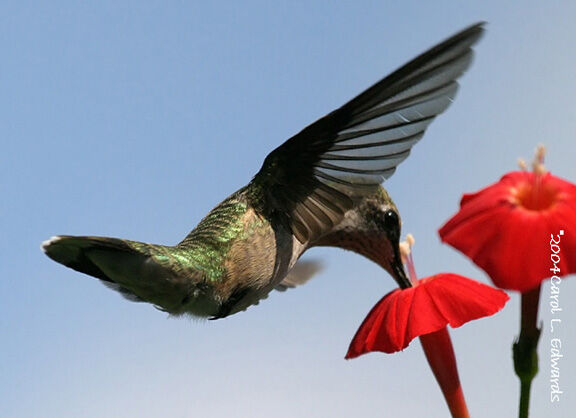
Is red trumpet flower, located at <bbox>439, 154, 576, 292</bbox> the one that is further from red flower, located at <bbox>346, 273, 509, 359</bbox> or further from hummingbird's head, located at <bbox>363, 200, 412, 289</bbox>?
hummingbird's head, located at <bbox>363, 200, 412, 289</bbox>

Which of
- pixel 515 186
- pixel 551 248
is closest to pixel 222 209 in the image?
pixel 515 186

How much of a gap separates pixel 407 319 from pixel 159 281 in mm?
1815

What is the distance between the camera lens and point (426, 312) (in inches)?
150

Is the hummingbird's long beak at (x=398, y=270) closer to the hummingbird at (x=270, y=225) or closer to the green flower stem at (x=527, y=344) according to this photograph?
the hummingbird at (x=270, y=225)

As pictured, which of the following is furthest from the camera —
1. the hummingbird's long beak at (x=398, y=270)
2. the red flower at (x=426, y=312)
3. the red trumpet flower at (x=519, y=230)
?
the hummingbird's long beak at (x=398, y=270)

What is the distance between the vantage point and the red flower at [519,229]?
2.54 m

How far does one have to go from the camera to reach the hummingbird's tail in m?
4.72

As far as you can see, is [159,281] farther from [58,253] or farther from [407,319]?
[407,319]

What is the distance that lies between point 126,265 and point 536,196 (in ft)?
8.79

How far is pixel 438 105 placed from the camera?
3.92 meters

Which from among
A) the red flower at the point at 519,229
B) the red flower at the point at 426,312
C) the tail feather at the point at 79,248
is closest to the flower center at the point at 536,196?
the red flower at the point at 519,229

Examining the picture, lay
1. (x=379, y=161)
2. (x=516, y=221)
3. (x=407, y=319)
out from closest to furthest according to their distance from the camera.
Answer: (x=516, y=221)
(x=407, y=319)
(x=379, y=161)

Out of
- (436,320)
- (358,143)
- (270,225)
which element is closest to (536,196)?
(436,320)

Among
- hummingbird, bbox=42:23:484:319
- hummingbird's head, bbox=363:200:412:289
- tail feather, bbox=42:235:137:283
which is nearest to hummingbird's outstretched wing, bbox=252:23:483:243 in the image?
hummingbird, bbox=42:23:484:319
